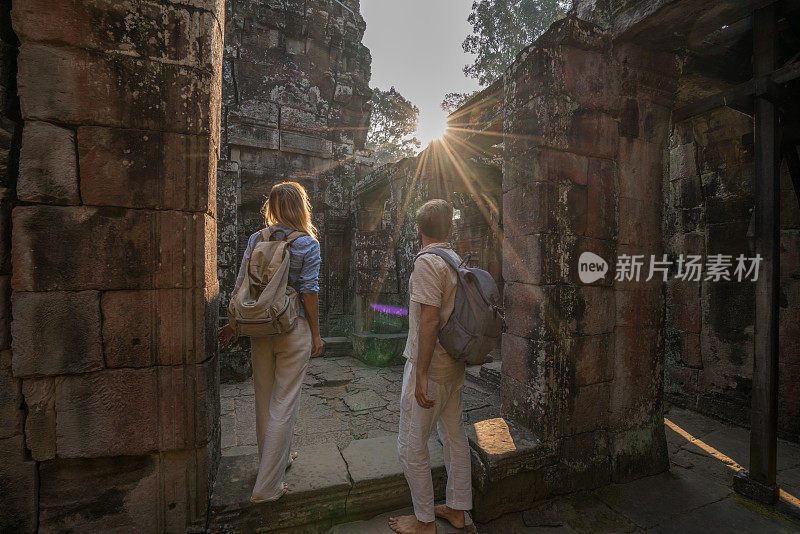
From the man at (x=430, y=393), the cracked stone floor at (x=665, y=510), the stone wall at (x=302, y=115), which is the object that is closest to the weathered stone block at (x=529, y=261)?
the man at (x=430, y=393)

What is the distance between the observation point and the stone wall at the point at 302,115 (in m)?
8.90

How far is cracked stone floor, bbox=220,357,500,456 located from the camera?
377cm

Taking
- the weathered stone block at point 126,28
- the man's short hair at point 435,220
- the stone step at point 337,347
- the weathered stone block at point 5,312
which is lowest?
the stone step at point 337,347

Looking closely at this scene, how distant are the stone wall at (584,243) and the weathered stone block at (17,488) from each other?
3.05 metres

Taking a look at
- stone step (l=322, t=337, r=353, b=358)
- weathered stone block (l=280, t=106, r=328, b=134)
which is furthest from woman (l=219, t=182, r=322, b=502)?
weathered stone block (l=280, t=106, r=328, b=134)

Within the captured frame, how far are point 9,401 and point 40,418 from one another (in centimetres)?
16

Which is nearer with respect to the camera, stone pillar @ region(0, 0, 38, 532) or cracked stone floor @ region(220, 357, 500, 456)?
stone pillar @ region(0, 0, 38, 532)

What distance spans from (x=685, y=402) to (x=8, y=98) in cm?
741

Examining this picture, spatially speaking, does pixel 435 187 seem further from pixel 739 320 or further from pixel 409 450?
pixel 409 450

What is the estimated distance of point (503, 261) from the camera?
318 centimetres

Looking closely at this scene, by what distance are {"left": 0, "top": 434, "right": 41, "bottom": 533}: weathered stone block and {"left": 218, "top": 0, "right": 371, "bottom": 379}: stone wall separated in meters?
6.81

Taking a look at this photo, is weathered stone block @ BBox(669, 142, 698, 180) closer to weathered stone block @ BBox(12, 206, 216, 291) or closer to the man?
the man

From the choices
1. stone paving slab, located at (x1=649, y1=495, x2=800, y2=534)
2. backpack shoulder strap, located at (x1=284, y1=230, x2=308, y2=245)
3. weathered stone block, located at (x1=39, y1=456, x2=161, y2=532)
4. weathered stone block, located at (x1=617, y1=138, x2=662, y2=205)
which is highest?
weathered stone block, located at (x1=617, y1=138, x2=662, y2=205)

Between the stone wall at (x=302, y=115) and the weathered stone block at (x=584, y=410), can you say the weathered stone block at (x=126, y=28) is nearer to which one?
the weathered stone block at (x=584, y=410)
